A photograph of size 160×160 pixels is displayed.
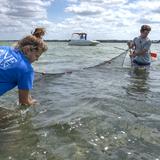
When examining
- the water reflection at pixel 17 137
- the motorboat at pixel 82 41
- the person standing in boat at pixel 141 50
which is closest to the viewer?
the water reflection at pixel 17 137

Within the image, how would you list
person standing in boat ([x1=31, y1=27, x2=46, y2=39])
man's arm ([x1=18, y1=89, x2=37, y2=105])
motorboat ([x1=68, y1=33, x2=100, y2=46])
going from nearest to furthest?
man's arm ([x1=18, y1=89, x2=37, y2=105]) → person standing in boat ([x1=31, y1=27, x2=46, y2=39]) → motorboat ([x1=68, y1=33, x2=100, y2=46])

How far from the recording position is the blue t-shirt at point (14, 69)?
529 centimetres

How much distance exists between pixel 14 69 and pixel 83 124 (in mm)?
2109

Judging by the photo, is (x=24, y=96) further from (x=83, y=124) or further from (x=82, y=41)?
(x=82, y=41)

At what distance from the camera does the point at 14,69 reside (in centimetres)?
529

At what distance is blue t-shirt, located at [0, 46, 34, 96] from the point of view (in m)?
5.29

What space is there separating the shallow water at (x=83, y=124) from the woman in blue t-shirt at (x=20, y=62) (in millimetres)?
988

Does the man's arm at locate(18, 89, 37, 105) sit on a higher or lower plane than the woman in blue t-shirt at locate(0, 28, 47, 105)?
lower

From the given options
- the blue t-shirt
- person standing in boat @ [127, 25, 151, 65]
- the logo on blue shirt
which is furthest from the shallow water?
person standing in boat @ [127, 25, 151, 65]

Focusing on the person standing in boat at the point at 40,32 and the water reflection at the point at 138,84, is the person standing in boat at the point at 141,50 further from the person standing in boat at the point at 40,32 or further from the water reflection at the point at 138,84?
the person standing in boat at the point at 40,32

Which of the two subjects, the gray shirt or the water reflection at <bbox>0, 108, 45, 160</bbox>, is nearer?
the water reflection at <bbox>0, 108, 45, 160</bbox>

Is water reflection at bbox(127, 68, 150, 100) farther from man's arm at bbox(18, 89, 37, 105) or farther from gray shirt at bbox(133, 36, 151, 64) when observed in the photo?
man's arm at bbox(18, 89, 37, 105)

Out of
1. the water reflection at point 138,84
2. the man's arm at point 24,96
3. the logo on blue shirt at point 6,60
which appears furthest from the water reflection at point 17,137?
the water reflection at point 138,84

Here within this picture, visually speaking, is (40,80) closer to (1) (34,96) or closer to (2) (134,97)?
(1) (34,96)
